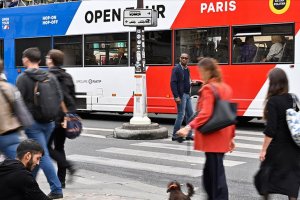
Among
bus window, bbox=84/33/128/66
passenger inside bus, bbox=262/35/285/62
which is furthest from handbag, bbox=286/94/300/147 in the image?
bus window, bbox=84/33/128/66

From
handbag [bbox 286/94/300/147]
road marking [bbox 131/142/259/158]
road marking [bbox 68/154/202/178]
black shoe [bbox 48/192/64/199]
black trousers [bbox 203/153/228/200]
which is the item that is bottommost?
road marking [bbox 68/154/202/178]

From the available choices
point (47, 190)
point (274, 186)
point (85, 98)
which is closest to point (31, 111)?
point (47, 190)

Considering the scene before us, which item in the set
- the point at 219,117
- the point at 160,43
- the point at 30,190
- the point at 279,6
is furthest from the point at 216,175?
the point at 160,43

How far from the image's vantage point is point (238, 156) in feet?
30.4

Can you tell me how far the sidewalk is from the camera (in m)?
6.07

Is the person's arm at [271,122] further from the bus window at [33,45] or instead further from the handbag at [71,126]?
the bus window at [33,45]

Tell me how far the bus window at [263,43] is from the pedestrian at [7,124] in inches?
327

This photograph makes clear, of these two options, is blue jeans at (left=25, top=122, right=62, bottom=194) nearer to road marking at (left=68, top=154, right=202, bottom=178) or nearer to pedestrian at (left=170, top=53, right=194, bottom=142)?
road marking at (left=68, top=154, right=202, bottom=178)

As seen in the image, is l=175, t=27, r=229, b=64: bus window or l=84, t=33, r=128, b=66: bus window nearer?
l=175, t=27, r=229, b=64: bus window

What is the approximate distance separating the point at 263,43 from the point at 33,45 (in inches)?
317

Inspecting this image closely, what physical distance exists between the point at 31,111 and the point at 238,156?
4.77 meters

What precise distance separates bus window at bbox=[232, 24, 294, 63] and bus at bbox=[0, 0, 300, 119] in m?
0.02

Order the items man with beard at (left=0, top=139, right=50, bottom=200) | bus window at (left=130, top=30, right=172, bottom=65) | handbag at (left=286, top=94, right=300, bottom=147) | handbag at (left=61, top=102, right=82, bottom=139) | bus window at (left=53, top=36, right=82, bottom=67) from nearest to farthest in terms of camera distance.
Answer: man with beard at (left=0, top=139, right=50, bottom=200) → handbag at (left=286, top=94, right=300, bottom=147) → handbag at (left=61, top=102, right=82, bottom=139) → bus window at (left=130, top=30, right=172, bottom=65) → bus window at (left=53, top=36, right=82, bottom=67)

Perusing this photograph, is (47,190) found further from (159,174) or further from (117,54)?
(117,54)
